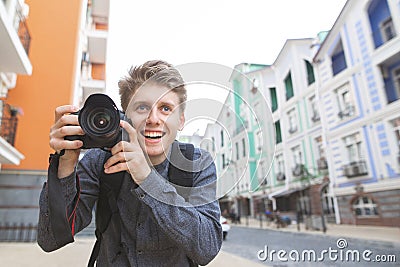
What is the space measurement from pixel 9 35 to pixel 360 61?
4.04m

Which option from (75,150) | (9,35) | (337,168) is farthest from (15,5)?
(337,168)

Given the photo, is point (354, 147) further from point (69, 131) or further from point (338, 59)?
point (69, 131)

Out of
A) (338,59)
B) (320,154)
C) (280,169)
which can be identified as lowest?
(280,169)

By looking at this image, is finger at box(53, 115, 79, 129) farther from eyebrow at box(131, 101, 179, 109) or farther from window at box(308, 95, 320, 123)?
window at box(308, 95, 320, 123)

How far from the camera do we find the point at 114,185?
28cm

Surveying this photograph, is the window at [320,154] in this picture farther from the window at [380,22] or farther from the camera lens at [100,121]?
the camera lens at [100,121]

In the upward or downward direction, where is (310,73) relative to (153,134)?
upward

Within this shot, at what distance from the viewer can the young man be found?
0.23 metres

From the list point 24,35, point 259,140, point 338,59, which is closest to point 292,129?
point 338,59

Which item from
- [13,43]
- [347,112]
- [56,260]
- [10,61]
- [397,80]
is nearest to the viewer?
[56,260]

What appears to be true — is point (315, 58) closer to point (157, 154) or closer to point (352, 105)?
point (352, 105)

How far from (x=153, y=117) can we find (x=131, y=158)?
38 millimetres

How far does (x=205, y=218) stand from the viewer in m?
0.25

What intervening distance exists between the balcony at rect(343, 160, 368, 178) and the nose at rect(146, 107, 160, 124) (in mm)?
4097
